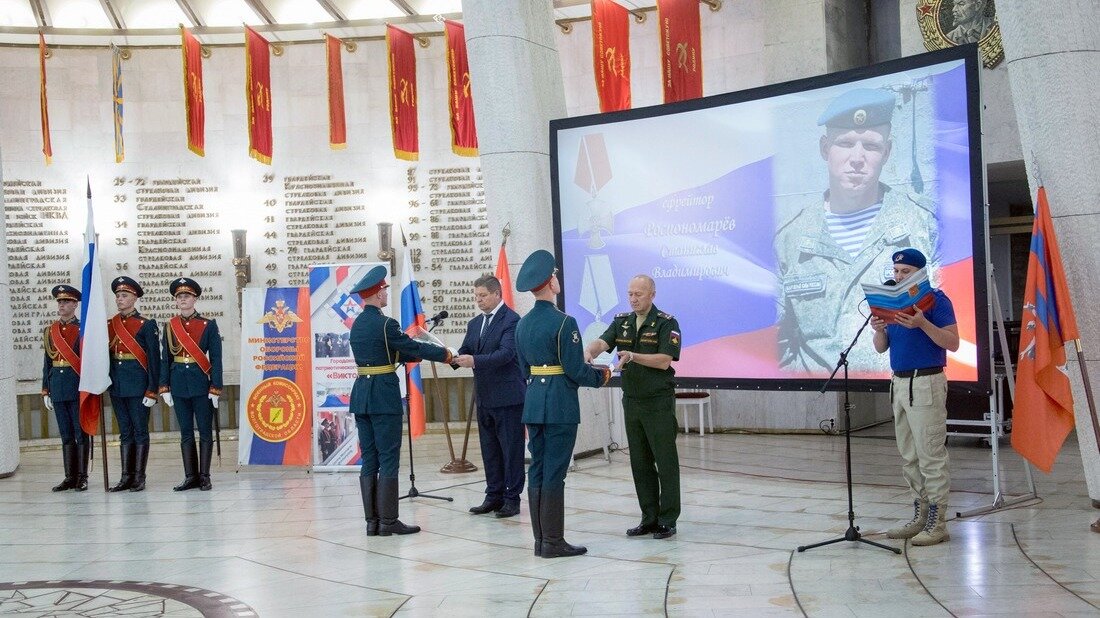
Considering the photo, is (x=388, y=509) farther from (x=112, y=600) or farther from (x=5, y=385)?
(x=5, y=385)

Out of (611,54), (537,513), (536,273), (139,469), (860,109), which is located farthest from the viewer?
(611,54)

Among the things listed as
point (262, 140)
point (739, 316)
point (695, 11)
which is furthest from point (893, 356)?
point (262, 140)

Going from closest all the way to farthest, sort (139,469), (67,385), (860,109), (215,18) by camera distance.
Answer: (860,109) < (139,469) < (67,385) < (215,18)

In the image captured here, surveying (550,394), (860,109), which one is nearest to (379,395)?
(550,394)

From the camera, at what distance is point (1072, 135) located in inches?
249

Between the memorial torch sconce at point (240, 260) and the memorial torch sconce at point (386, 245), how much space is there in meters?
1.58

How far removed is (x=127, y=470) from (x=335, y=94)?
4915 millimetres

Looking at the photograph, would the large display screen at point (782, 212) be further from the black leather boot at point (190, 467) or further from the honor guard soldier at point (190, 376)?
the black leather boot at point (190, 467)

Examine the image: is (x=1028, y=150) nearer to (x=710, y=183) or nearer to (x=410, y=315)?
(x=710, y=183)

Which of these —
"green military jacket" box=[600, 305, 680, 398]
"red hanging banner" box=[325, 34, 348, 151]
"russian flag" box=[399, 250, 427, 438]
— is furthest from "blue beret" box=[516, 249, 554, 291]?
"red hanging banner" box=[325, 34, 348, 151]

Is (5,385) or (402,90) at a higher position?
(402,90)

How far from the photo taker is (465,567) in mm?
5520

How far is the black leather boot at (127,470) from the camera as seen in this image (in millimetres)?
8688

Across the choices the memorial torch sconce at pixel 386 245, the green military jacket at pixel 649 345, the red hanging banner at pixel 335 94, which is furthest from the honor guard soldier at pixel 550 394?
the memorial torch sconce at pixel 386 245
